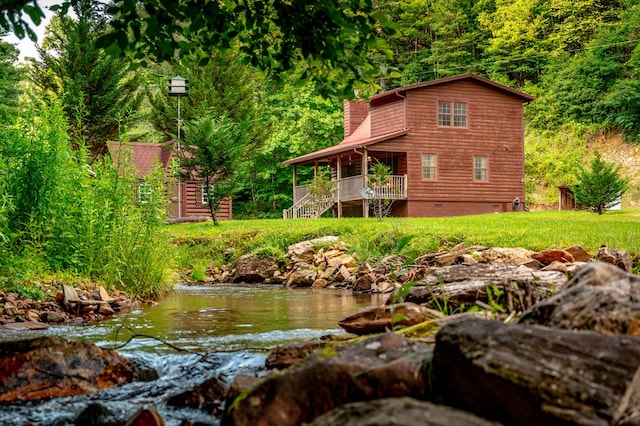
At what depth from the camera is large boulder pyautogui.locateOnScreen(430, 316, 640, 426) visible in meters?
2.44

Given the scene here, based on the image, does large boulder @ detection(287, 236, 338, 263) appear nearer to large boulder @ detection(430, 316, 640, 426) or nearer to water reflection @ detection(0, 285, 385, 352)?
water reflection @ detection(0, 285, 385, 352)

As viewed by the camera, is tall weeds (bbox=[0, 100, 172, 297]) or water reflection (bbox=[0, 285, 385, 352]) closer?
water reflection (bbox=[0, 285, 385, 352])

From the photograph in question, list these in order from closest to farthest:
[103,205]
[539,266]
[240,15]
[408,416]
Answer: [408,416], [240,15], [103,205], [539,266]

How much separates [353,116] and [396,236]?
19513 mm

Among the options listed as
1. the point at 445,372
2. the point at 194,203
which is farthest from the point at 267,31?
the point at 194,203

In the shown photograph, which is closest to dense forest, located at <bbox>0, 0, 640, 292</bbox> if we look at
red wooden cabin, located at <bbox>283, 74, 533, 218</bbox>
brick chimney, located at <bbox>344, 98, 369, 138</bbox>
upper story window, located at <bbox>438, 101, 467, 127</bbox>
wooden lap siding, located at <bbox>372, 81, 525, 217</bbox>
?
brick chimney, located at <bbox>344, 98, 369, 138</bbox>

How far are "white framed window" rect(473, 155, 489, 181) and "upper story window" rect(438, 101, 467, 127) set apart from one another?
1.74m

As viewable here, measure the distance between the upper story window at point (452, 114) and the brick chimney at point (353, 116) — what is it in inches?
245

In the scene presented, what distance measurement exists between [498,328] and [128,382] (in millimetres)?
2642

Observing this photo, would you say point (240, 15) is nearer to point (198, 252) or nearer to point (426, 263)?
point (426, 263)

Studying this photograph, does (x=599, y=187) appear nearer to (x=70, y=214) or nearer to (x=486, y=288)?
(x=70, y=214)

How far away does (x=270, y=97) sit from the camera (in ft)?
145

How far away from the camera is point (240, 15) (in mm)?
5910

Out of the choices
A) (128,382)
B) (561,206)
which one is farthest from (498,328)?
(561,206)
